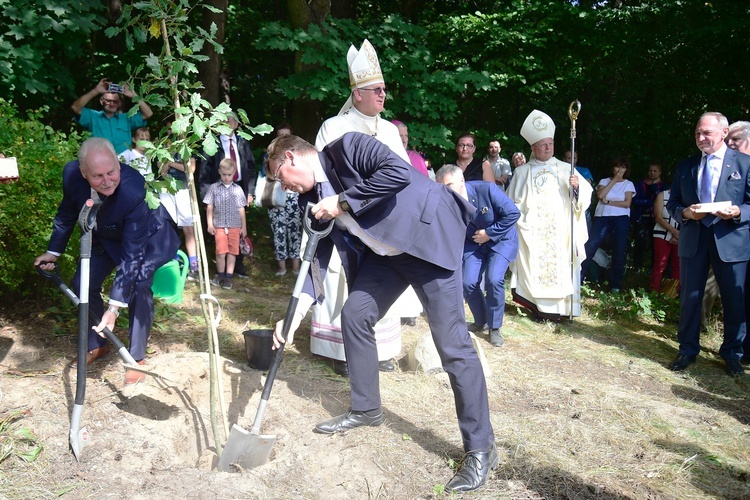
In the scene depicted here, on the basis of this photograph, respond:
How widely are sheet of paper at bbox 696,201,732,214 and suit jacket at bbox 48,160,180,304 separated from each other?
4361 mm

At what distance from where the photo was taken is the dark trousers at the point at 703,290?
5469mm

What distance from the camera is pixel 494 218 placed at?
248 inches

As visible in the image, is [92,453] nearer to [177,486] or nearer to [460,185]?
[177,486]

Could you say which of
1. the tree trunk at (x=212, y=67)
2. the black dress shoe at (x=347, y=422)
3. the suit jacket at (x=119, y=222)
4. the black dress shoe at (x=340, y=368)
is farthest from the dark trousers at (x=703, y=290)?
the tree trunk at (x=212, y=67)

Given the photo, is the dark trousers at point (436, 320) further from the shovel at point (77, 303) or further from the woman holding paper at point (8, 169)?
the woman holding paper at point (8, 169)

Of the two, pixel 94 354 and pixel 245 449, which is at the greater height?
pixel 94 354

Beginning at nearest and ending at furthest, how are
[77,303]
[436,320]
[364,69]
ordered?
[436,320] < [77,303] < [364,69]

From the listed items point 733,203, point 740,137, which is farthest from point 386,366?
point 740,137

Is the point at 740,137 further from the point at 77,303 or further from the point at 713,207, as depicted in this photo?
the point at 77,303

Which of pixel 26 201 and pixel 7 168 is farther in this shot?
pixel 26 201

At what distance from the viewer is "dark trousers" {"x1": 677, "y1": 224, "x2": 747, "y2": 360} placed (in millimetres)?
5469

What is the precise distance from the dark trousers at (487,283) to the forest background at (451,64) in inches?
124

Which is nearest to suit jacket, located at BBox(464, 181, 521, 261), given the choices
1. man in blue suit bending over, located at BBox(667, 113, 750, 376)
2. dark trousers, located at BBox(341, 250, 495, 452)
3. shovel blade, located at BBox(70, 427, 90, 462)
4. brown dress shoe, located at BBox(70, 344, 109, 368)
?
man in blue suit bending over, located at BBox(667, 113, 750, 376)

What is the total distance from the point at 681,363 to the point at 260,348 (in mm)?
3777
